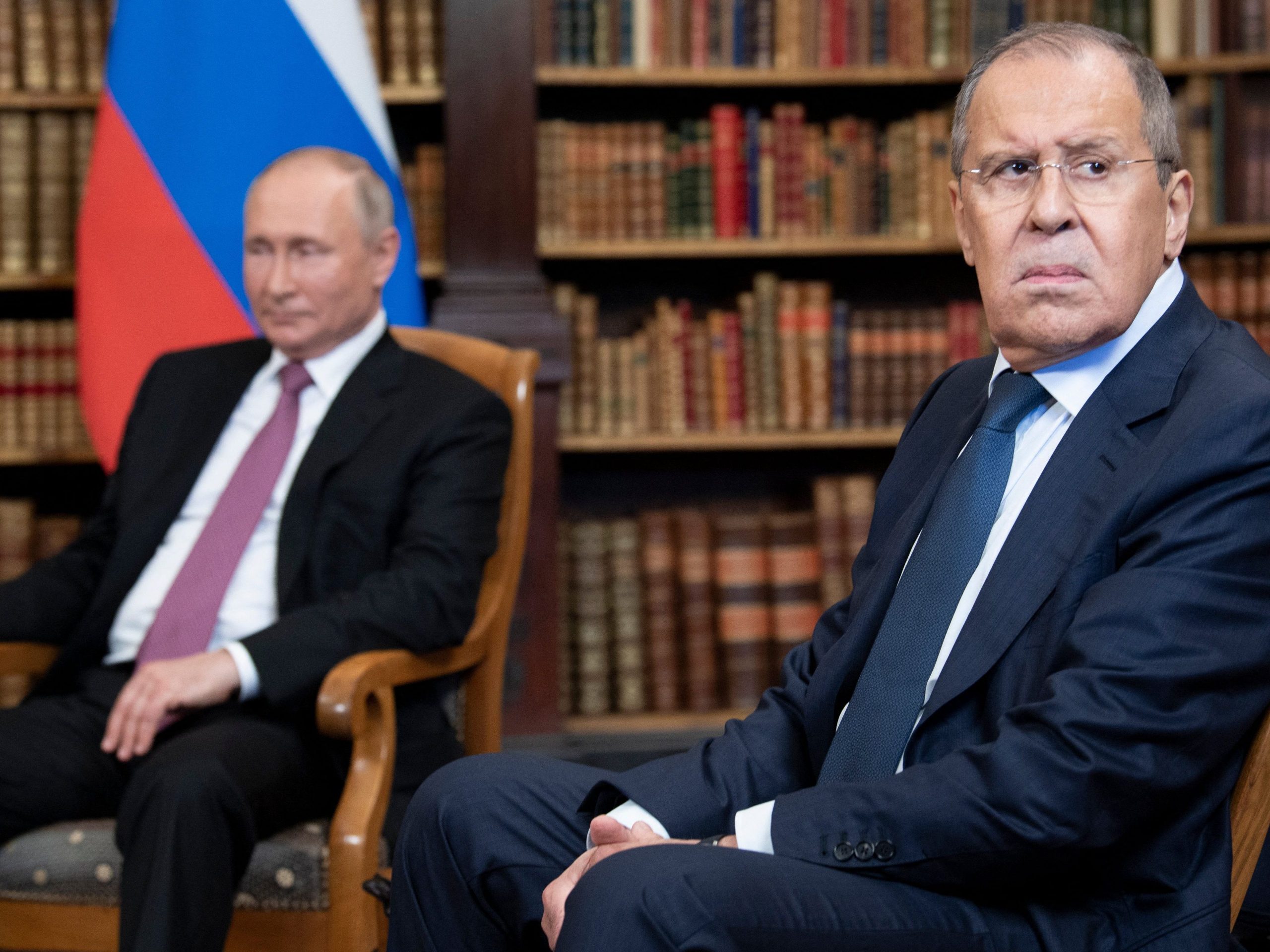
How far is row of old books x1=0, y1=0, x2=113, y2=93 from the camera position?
3.05 m

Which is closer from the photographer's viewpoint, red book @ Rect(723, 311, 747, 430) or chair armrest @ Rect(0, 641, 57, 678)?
chair armrest @ Rect(0, 641, 57, 678)

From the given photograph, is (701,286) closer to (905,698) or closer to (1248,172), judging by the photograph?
(1248,172)

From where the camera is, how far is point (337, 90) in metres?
2.75

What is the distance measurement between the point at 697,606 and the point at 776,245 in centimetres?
91

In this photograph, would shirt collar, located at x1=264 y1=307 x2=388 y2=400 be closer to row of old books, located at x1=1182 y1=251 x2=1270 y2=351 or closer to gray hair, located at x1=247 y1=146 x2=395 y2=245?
gray hair, located at x1=247 y1=146 x2=395 y2=245

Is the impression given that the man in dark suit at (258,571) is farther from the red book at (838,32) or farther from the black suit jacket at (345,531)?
the red book at (838,32)

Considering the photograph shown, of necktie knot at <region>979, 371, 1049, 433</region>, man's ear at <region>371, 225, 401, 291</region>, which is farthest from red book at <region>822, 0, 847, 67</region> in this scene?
necktie knot at <region>979, 371, 1049, 433</region>

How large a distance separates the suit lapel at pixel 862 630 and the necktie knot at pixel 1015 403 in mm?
113

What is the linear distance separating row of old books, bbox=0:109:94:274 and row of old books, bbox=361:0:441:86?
0.70 m

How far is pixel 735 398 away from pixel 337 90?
1179 mm

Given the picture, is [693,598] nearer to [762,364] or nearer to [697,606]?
[697,606]

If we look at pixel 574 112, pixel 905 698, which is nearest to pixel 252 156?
pixel 574 112

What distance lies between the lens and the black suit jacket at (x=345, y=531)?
5.63ft

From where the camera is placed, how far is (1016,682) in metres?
1.11
